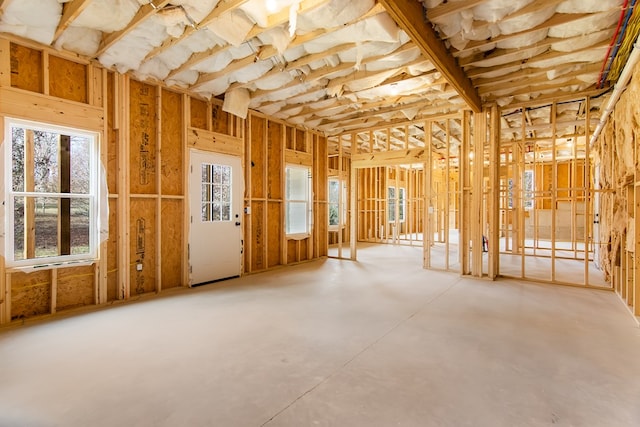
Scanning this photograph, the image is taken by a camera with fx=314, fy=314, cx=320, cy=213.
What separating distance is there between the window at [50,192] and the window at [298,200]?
3.44m

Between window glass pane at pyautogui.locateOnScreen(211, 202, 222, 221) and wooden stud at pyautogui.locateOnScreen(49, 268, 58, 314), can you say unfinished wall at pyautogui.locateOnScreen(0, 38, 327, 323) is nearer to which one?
wooden stud at pyautogui.locateOnScreen(49, 268, 58, 314)

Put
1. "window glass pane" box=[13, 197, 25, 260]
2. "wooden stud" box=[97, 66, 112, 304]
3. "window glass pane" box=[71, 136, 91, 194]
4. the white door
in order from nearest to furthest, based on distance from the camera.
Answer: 1. "wooden stud" box=[97, 66, 112, 304]
2. "window glass pane" box=[71, 136, 91, 194]
3. "window glass pane" box=[13, 197, 25, 260]
4. the white door

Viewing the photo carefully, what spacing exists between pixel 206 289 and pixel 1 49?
11.6 feet

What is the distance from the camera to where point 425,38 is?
298 cm

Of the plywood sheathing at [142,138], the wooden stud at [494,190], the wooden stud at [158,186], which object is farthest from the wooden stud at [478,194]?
the plywood sheathing at [142,138]

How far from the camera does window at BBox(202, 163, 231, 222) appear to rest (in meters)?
5.04

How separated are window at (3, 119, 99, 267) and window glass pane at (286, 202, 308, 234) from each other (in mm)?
3514

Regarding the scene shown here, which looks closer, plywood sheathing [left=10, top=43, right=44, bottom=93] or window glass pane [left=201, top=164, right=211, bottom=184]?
plywood sheathing [left=10, top=43, right=44, bottom=93]

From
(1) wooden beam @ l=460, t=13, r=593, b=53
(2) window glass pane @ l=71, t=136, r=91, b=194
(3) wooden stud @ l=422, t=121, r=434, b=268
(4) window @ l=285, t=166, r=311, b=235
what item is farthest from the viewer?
(4) window @ l=285, t=166, r=311, b=235

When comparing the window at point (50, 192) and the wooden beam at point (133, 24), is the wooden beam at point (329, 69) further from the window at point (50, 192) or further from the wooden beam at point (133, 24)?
the window at point (50, 192)

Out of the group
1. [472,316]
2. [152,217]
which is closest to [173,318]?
[152,217]

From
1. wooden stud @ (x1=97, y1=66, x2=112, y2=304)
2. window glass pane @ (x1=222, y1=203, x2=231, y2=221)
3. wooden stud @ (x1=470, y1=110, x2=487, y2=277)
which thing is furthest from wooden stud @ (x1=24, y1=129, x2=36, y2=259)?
wooden stud @ (x1=470, y1=110, x2=487, y2=277)

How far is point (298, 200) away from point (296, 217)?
1.24 ft

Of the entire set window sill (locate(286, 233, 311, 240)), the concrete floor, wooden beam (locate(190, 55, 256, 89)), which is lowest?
the concrete floor
